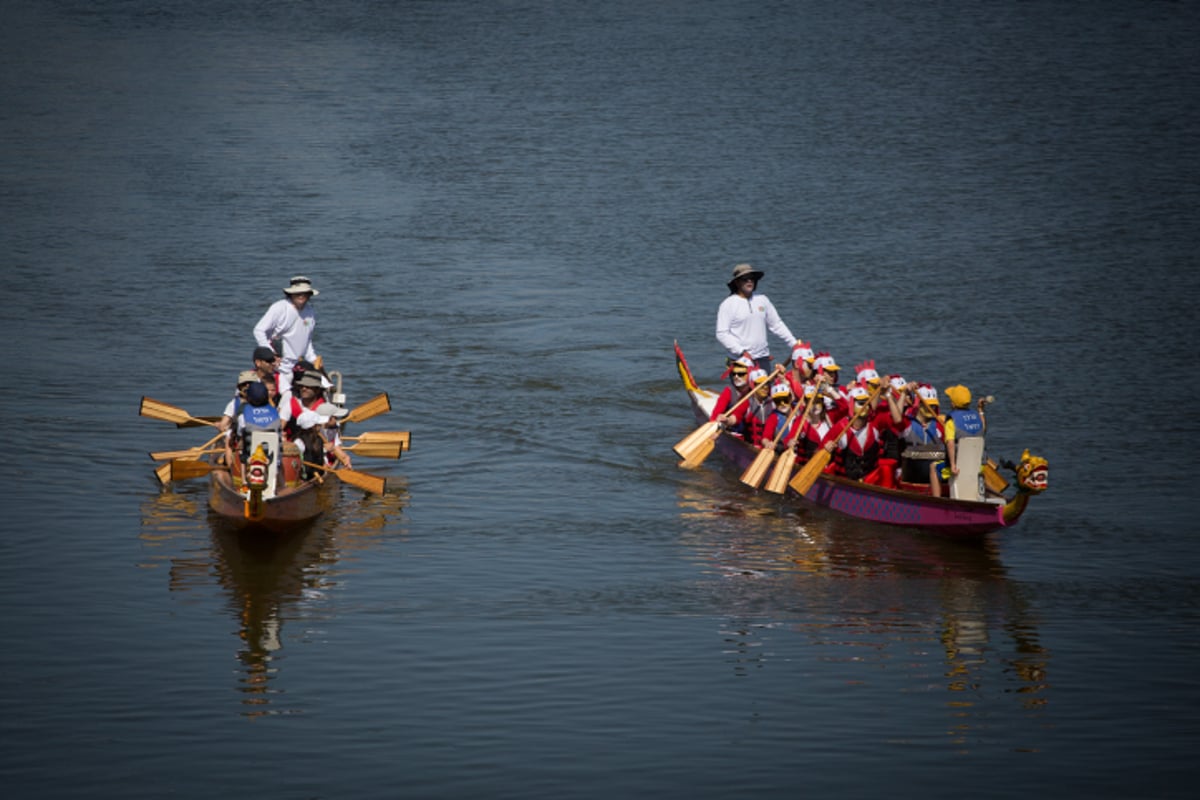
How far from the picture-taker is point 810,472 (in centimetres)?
2044

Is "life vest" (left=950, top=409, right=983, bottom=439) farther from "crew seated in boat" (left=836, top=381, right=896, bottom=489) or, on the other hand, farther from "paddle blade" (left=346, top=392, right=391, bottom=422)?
"paddle blade" (left=346, top=392, right=391, bottom=422)

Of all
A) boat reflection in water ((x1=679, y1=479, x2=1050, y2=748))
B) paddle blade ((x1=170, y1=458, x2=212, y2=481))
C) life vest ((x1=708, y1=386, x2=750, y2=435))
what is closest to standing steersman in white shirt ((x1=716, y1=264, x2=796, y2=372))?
life vest ((x1=708, y1=386, x2=750, y2=435))

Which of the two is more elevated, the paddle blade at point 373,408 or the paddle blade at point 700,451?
the paddle blade at point 373,408

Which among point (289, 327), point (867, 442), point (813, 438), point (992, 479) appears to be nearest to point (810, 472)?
point (813, 438)

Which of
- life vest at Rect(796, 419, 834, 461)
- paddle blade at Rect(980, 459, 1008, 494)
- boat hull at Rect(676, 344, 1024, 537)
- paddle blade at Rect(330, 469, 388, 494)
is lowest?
boat hull at Rect(676, 344, 1024, 537)

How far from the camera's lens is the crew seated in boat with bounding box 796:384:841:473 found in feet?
68.6

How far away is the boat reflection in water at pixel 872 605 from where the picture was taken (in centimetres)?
1575

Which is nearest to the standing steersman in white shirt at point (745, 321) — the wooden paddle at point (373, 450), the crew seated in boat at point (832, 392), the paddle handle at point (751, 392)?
the paddle handle at point (751, 392)

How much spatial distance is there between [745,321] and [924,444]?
14.6ft

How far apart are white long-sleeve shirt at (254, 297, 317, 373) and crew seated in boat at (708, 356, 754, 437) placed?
5521mm

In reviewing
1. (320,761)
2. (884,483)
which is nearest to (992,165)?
(884,483)

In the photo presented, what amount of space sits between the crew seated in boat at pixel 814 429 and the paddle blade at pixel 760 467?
36 cm

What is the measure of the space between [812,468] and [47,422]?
11818 mm

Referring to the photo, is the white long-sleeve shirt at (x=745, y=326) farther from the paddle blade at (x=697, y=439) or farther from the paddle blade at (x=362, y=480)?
the paddle blade at (x=362, y=480)
